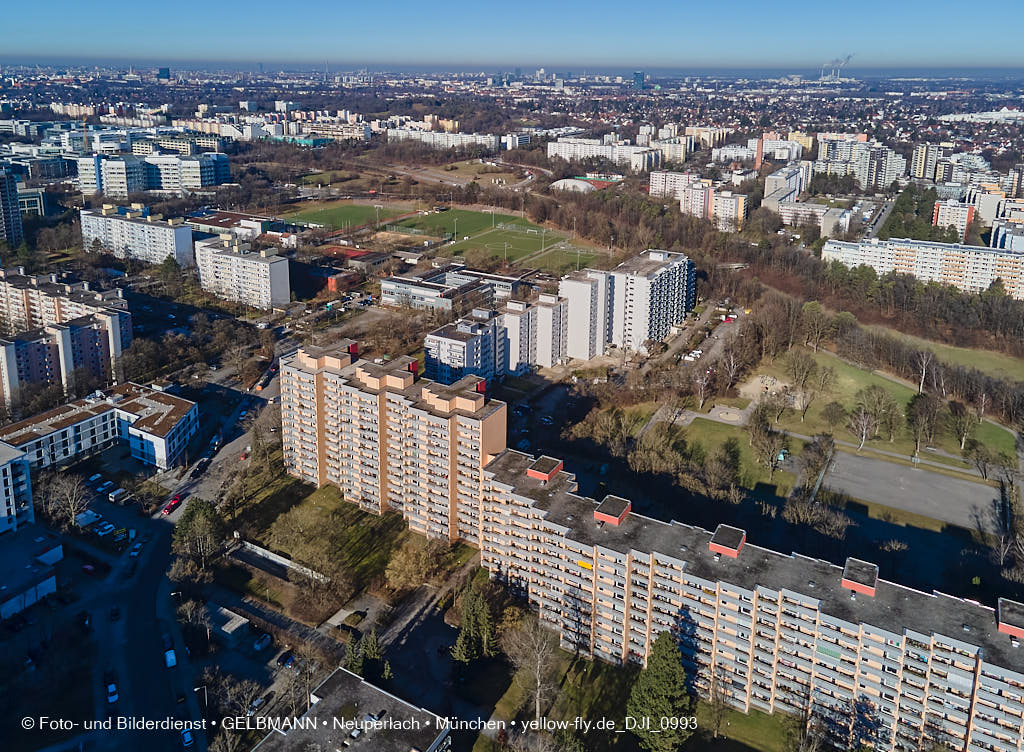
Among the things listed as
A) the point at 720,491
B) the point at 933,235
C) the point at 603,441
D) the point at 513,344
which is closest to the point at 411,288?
the point at 513,344

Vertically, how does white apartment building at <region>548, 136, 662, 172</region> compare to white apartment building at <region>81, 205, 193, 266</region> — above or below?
above

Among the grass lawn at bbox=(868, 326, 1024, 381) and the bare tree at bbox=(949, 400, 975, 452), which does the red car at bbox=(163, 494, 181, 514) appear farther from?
the grass lawn at bbox=(868, 326, 1024, 381)

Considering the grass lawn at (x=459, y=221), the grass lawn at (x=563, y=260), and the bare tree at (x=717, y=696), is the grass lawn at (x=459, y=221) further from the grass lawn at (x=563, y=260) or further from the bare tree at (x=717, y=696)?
the bare tree at (x=717, y=696)

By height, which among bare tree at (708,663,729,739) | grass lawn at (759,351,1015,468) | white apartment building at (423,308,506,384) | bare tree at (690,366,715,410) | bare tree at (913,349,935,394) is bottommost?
bare tree at (708,663,729,739)

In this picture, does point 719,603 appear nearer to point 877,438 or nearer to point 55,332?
point 877,438

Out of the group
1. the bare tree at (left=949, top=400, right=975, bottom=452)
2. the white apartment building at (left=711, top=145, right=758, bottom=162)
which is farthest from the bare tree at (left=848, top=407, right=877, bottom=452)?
the white apartment building at (left=711, top=145, right=758, bottom=162)
